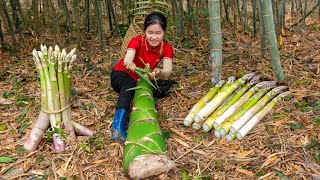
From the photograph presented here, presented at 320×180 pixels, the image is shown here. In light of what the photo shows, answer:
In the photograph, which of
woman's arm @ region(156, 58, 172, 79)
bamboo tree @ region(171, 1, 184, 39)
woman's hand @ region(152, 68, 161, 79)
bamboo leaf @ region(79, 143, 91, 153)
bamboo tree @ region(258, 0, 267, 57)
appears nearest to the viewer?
bamboo leaf @ region(79, 143, 91, 153)

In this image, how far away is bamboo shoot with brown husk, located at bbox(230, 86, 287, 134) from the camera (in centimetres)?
211

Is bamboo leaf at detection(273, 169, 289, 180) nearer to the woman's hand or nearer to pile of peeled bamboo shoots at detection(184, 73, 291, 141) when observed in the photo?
pile of peeled bamboo shoots at detection(184, 73, 291, 141)

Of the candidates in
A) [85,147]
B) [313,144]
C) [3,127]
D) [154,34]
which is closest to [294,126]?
[313,144]

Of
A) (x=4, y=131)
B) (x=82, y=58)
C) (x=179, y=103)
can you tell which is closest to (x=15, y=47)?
(x=82, y=58)

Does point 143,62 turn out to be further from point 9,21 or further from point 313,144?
point 9,21

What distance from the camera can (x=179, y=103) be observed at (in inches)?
98.7

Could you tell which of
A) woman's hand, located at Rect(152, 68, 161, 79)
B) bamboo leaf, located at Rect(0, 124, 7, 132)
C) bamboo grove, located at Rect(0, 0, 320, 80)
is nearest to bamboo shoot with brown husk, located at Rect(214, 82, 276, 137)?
bamboo grove, located at Rect(0, 0, 320, 80)

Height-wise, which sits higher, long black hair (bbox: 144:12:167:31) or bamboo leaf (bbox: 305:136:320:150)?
long black hair (bbox: 144:12:167:31)

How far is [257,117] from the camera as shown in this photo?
2189 millimetres

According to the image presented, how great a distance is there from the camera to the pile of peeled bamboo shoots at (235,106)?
2.13m

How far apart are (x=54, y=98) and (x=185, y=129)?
2.51 feet

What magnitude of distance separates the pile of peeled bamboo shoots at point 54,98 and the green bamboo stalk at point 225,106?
745mm

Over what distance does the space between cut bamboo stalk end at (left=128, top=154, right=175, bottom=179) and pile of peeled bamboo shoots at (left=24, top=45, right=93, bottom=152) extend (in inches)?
18.3

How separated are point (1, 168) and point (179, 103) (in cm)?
114
